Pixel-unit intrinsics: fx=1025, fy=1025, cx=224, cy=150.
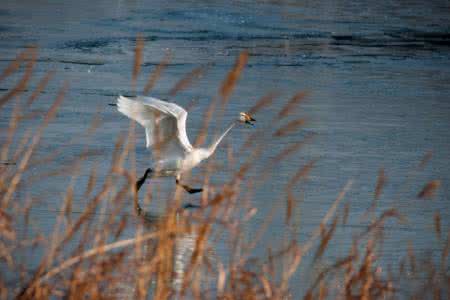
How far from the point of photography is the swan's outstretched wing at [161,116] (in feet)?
23.8

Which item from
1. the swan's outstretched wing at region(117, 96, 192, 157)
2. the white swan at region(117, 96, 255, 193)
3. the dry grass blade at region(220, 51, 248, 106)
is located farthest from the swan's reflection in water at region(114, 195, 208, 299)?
the dry grass blade at region(220, 51, 248, 106)

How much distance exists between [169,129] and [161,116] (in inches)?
8.3

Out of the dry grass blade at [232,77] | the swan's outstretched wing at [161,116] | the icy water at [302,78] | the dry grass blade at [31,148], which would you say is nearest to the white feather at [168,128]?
the swan's outstretched wing at [161,116]

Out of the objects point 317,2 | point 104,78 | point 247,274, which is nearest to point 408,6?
point 317,2

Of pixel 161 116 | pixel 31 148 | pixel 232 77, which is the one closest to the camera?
pixel 232 77

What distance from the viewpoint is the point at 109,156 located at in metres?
8.83

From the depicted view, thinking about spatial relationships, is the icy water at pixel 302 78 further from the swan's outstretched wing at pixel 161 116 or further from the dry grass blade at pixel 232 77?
the dry grass blade at pixel 232 77

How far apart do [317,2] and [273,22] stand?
16.9ft

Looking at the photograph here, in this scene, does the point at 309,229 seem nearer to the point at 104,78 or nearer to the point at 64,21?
the point at 104,78

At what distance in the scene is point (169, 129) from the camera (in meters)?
7.80

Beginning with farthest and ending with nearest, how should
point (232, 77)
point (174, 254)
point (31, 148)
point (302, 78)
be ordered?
point (302, 78), point (174, 254), point (31, 148), point (232, 77)

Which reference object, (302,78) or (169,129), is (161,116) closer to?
(169,129)

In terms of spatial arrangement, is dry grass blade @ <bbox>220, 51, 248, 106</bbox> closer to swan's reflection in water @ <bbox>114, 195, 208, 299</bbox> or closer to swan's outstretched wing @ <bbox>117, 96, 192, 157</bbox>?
swan's reflection in water @ <bbox>114, 195, 208, 299</bbox>

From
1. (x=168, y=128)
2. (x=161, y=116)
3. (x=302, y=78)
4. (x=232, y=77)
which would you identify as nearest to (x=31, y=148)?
(x=232, y=77)
